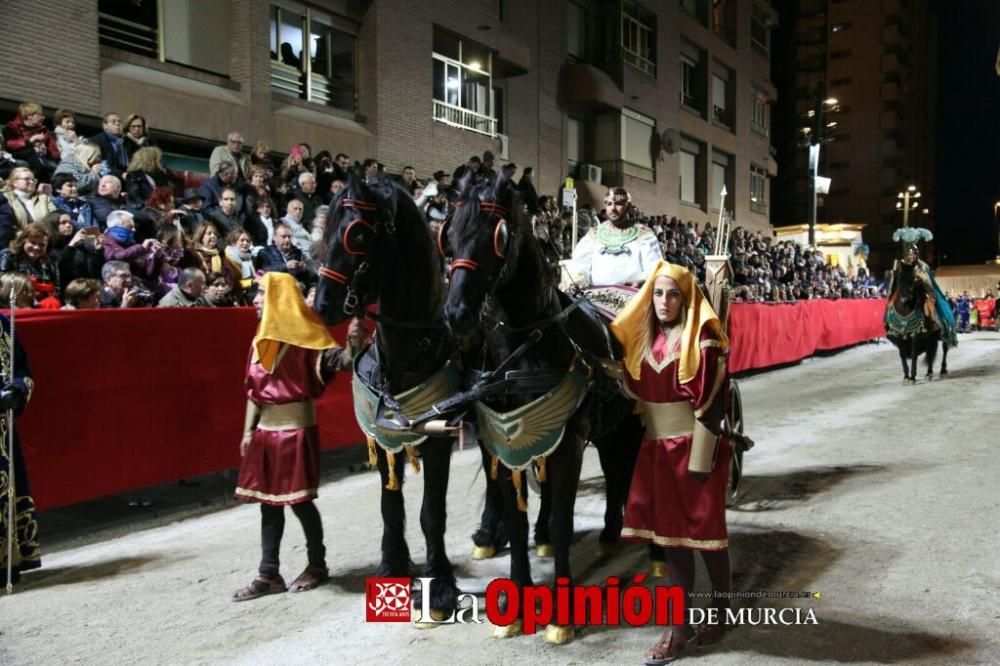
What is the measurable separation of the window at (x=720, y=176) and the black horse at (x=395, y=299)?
30.6 meters

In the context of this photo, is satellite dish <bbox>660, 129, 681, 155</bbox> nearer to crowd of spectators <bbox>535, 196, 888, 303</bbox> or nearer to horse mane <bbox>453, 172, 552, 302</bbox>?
crowd of spectators <bbox>535, 196, 888, 303</bbox>

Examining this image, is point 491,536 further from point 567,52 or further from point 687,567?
point 567,52

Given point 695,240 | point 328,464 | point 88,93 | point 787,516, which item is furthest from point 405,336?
point 695,240

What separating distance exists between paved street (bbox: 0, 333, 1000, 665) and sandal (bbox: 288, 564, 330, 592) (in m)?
0.10

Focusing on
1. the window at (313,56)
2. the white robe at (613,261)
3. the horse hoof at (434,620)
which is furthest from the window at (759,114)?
the horse hoof at (434,620)

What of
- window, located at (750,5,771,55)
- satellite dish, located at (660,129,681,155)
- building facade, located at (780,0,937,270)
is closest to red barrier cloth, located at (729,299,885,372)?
satellite dish, located at (660,129,681,155)

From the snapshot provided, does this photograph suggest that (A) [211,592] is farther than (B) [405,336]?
Yes

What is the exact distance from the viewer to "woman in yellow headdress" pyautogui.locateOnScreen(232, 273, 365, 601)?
486 centimetres

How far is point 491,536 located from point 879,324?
27530 mm

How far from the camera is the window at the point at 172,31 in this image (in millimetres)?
12547

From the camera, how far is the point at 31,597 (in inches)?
200

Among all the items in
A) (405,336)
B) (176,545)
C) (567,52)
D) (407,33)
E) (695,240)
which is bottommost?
(176,545)

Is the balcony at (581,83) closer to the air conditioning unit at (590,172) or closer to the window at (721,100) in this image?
the air conditioning unit at (590,172)

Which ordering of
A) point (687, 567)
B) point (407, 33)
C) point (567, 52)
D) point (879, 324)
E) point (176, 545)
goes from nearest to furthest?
point (687, 567) < point (176, 545) < point (407, 33) < point (567, 52) < point (879, 324)
